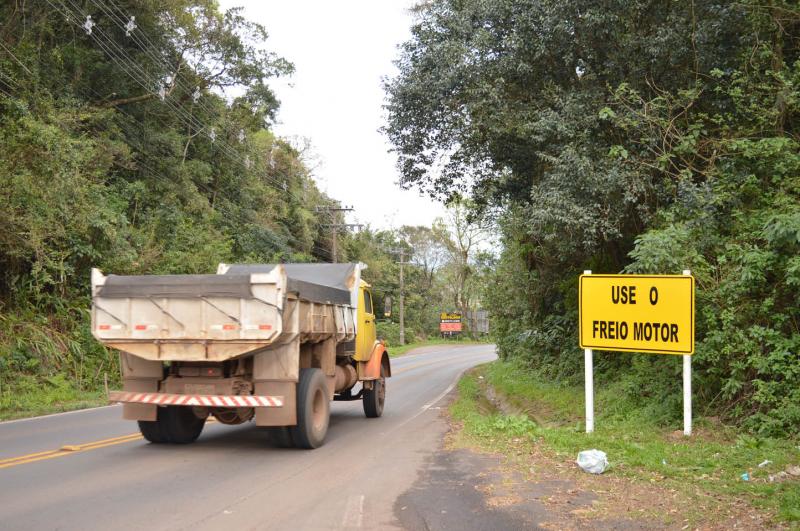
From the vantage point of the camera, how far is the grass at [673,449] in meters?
6.31

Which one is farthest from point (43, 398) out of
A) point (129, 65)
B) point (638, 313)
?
point (129, 65)

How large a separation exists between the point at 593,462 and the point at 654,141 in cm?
694

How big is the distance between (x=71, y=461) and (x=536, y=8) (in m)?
11.3

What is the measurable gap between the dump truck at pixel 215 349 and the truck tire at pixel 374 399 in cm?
345

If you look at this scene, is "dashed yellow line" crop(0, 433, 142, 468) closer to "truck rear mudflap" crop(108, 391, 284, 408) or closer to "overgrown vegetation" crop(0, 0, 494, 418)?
"truck rear mudflap" crop(108, 391, 284, 408)

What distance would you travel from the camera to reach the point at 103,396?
56.4 ft

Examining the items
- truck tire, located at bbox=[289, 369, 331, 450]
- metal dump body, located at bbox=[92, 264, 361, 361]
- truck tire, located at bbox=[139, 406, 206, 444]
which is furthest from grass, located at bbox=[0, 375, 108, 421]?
truck tire, located at bbox=[289, 369, 331, 450]

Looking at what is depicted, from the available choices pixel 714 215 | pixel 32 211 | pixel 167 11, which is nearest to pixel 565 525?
pixel 714 215

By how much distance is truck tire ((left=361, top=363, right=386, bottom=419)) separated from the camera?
13602mm

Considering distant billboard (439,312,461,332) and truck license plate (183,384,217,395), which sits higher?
truck license plate (183,384,217,395)

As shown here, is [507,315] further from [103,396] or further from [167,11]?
[167,11]

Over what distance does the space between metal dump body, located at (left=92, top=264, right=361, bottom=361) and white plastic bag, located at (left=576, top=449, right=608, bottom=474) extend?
3887 millimetres

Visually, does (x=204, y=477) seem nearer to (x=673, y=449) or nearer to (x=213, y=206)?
(x=673, y=449)

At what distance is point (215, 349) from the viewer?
865cm
